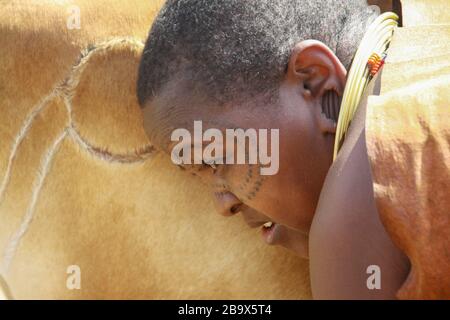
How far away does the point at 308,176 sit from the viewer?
1327mm

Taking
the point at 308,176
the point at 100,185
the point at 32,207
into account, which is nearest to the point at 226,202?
the point at 308,176

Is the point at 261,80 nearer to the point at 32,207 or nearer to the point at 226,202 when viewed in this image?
the point at 226,202

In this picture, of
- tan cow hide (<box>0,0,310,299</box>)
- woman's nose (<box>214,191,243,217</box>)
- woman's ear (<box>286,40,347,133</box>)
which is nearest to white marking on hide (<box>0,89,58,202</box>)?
tan cow hide (<box>0,0,310,299</box>)

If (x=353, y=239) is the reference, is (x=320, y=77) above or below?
above

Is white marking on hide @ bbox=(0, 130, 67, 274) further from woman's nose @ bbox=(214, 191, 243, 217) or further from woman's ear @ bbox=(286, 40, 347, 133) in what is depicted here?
woman's ear @ bbox=(286, 40, 347, 133)

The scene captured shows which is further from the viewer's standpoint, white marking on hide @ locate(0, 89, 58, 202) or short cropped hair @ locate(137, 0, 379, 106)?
white marking on hide @ locate(0, 89, 58, 202)

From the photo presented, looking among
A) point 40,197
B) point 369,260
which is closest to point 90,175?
point 40,197

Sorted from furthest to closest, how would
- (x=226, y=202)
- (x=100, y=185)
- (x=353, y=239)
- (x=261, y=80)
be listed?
1. (x=100, y=185)
2. (x=226, y=202)
3. (x=261, y=80)
4. (x=353, y=239)

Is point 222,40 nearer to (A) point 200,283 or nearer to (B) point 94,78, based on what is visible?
(B) point 94,78

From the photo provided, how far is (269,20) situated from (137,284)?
2.28 ft

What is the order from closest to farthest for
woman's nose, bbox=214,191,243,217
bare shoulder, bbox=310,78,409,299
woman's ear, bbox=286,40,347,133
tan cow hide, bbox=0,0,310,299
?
1. bare shoulder, bbox=310,78,409,299
2. woman's ear, bbox=286,40,347,133
3. woman's nose, bbox=214,191,243,217
4. tan cow hide, bbox=0,0,310,299

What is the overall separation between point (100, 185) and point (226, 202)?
0.41 metres

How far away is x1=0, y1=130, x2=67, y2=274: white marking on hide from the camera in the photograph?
1.74 m

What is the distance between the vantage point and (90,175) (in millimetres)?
1741
